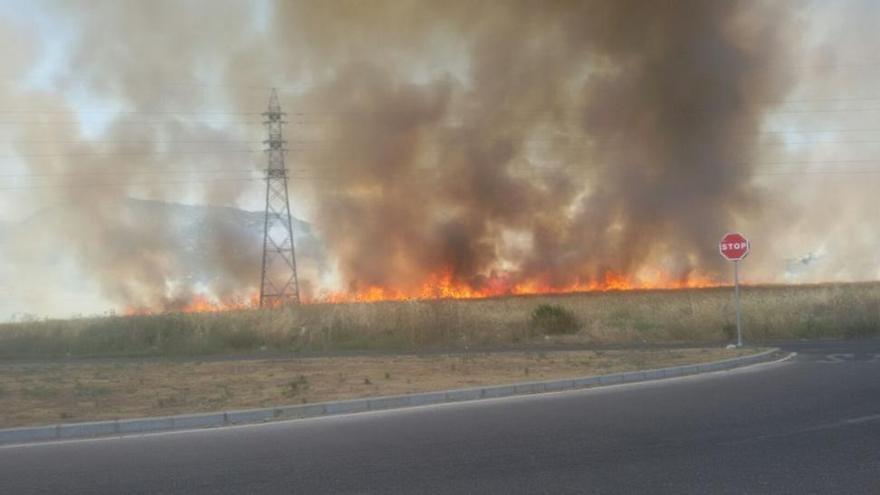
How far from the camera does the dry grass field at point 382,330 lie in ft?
70.5

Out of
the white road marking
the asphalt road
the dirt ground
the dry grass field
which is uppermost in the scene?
the dry grass field

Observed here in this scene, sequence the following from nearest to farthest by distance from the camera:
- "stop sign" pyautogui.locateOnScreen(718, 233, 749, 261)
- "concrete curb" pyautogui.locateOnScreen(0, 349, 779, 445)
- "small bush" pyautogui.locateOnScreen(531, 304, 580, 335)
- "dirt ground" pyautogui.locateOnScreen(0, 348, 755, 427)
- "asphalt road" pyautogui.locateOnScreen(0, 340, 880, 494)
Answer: "asphalt road" pyautogui.locateOnScreen(0, 340, 880, 494), "concrete curb" pyautogui.locateOnScreen(0, 349, 779, 445), "dirt ground" pyautogui.locateOnScreen(0, 348, 755, 427), "stop sign" pyautogui.locateOnScreen(718, 233, 749, 261), "small bush" pyautogui.locateOnScreen(531, 304, 580, 335)

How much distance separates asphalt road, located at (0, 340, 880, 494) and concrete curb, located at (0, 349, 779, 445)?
0.47m

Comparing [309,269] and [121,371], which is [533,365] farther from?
[309,269]

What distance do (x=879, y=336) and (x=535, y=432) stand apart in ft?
56.8

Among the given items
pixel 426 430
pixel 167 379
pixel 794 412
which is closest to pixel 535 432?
pixel 426 430

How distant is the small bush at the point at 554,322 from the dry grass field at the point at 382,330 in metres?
0.03

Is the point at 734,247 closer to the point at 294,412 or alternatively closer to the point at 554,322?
the point at 554,322

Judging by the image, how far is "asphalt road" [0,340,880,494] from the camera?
6.25 m

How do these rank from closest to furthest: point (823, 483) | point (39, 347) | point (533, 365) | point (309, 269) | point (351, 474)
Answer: point (823, 483) < point (351, 474) < point (533, 365) < point (39, 347) < point (309, 269)

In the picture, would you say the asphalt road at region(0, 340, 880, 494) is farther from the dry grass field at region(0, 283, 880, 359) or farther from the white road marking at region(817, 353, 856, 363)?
Answer: the dry grass field at region(0, 283, 880, 359)

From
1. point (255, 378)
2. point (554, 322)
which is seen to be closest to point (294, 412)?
point (255, 378)

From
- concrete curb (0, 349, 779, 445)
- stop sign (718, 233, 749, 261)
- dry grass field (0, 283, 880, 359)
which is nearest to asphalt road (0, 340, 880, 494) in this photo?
concrete curb (0, 349, 779, 445)

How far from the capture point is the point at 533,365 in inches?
598
